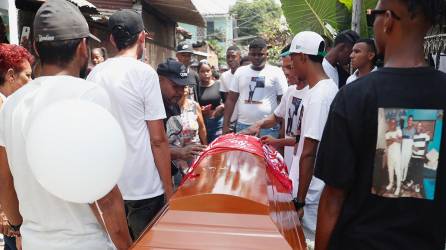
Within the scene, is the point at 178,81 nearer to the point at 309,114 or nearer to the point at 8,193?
the point at 309,114

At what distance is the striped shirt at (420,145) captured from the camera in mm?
1382

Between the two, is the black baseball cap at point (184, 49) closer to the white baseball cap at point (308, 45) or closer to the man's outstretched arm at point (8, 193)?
the white baseball cap at point (308, 45)

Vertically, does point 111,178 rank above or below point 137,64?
below

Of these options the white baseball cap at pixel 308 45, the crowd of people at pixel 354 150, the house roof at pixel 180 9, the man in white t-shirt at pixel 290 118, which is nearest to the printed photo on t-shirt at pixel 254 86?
the man in white t-shirt at pixel 290 118

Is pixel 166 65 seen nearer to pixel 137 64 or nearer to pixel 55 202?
pixel 137 64

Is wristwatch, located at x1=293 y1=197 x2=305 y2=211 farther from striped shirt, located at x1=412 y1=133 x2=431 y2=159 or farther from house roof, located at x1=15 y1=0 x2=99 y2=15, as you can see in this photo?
house roof, located at x1=15 y1=0 x2=99 y2=15

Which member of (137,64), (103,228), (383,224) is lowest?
(103,228)

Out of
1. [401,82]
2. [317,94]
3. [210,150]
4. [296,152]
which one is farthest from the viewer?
[296,152]

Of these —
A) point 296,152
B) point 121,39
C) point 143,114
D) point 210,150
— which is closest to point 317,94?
point 296,152

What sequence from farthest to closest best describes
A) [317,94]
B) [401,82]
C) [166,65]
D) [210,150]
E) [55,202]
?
1. [166,65]
2. [317,94]
3. [210,150]
4. [55,202]
5. [401,82]

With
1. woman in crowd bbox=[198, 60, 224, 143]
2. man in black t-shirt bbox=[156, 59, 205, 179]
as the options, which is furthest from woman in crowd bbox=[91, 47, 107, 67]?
man in black t-shirt bbox=[156, 59, 205, 179]

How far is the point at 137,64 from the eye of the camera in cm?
240

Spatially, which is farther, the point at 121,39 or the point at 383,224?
the point at 121,39

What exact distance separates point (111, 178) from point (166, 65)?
1.83 meters
